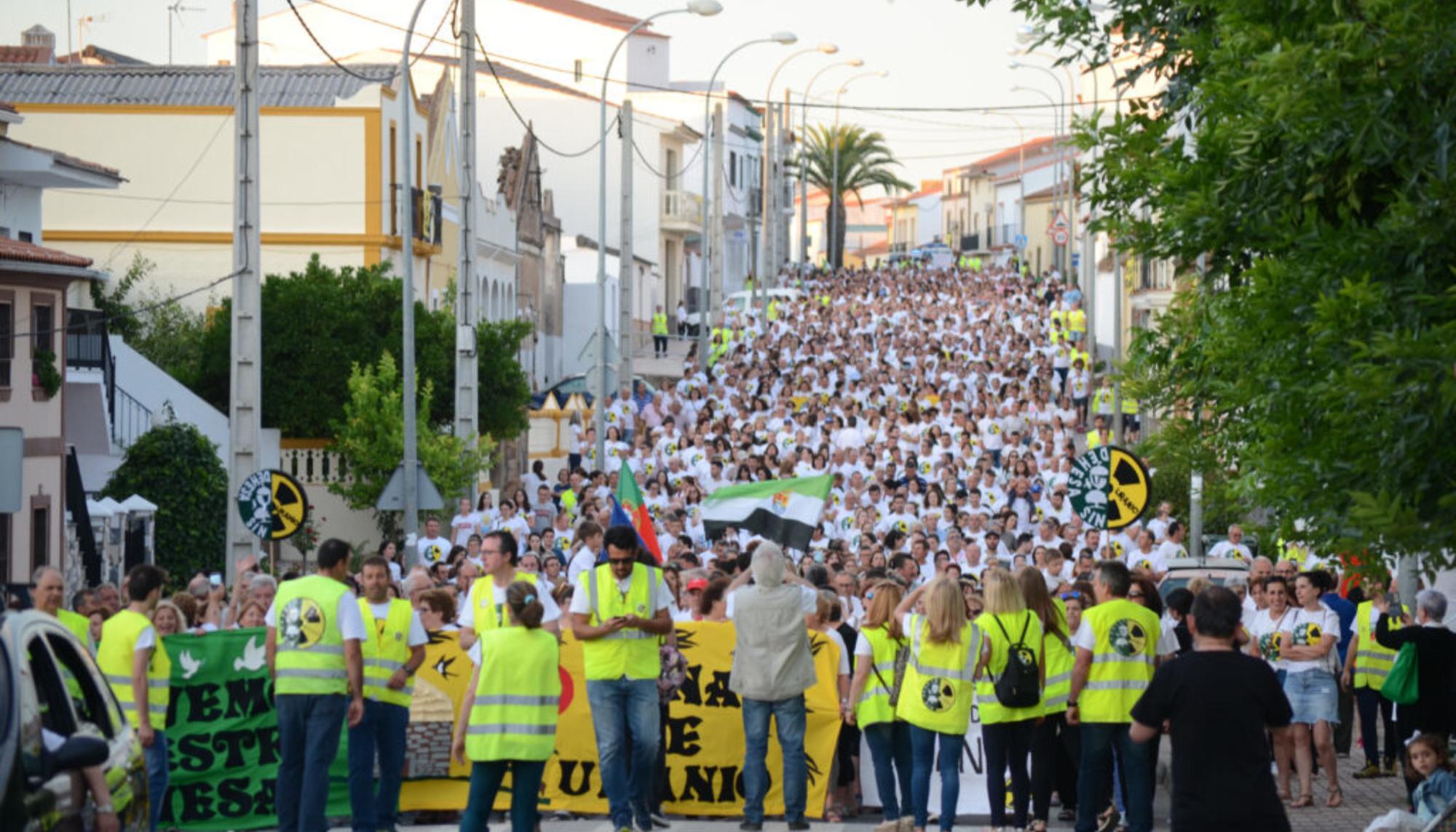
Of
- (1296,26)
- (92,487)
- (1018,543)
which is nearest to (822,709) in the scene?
(1296,26)

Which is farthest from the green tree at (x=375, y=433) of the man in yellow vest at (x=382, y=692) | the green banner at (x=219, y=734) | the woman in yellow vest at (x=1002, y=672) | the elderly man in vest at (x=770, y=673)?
the woman in yellow vest at (x=1002, y=672)

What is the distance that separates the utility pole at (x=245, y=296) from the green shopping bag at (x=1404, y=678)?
10.7m

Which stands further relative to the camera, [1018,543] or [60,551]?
[60,551]

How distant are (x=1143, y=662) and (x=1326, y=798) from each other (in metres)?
3.89

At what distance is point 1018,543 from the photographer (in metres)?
25.3

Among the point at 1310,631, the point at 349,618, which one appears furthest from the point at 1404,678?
the point at 349,618

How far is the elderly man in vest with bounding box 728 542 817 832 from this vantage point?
43.8 feet

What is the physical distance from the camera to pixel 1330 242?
10.2 meters

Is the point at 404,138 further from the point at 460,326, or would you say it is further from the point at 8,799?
the point at 8,799

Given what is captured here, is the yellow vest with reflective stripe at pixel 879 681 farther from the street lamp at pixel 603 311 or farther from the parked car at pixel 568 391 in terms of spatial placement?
the parked car at pixel 568 391

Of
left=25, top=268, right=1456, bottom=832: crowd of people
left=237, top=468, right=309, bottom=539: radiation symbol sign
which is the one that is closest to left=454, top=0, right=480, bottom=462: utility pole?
left=25, top=268, right=1456, bottom=832: crowd of people

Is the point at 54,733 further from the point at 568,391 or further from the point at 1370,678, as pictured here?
the point at 568,391

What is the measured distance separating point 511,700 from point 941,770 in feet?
9.33

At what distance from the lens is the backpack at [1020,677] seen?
1291 cm
